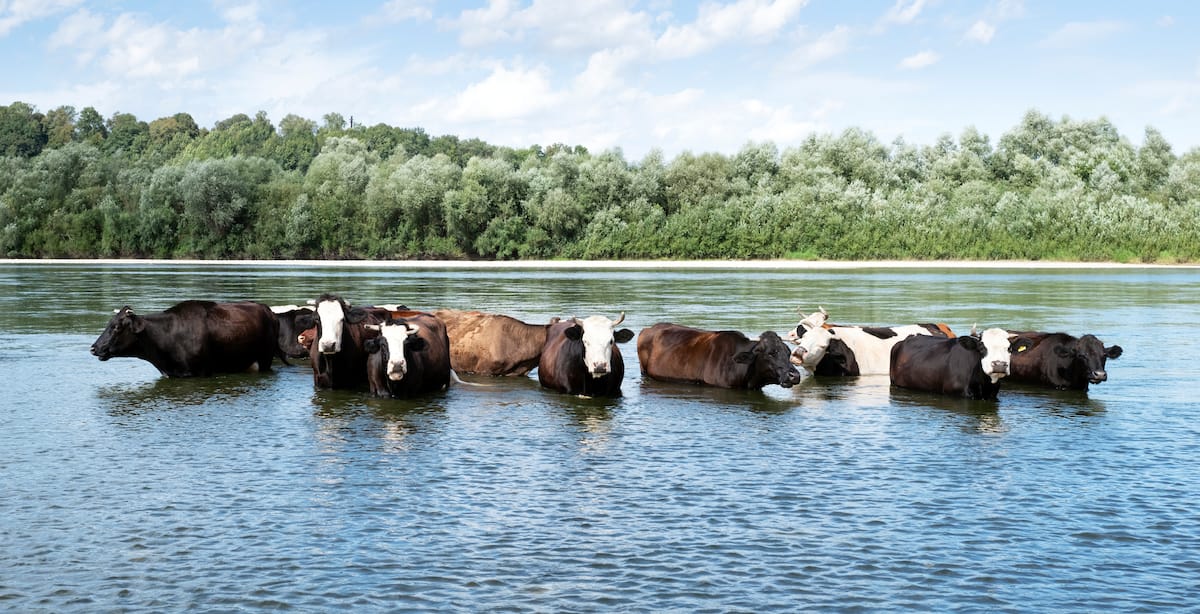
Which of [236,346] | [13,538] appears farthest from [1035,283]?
[13,538]

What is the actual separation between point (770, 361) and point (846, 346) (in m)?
2.62

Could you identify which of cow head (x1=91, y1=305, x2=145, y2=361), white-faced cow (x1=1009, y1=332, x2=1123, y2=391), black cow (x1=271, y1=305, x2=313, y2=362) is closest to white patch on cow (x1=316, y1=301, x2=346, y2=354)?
cow head (x1=91, y1=305, x2=145, y2=361)

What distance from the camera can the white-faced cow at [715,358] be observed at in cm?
1567

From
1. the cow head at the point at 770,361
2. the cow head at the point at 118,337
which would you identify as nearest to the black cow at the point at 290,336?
the cow head at the point at 118,337

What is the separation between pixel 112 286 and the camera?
154ft

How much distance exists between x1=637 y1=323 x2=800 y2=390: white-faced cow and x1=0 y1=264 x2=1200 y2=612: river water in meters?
0.41

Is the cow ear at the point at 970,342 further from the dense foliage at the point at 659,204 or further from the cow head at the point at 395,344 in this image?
the dense foliage at the point at 659,204

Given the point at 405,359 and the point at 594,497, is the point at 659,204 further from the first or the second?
the point at 594,497

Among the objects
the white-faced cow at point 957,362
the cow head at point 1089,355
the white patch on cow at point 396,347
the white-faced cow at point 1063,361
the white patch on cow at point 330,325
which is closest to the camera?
the white patch on cow at point 396,347

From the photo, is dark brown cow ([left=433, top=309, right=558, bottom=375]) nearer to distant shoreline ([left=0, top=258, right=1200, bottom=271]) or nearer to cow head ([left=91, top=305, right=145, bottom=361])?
cow head ([left=91, top=305, right=145, bottom=361])

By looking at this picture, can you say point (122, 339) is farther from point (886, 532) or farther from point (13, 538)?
point (886, 532)

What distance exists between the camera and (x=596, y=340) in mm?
15180

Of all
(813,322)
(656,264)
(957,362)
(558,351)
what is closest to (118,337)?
(558,351)

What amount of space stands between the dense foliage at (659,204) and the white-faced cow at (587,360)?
64096 mm
